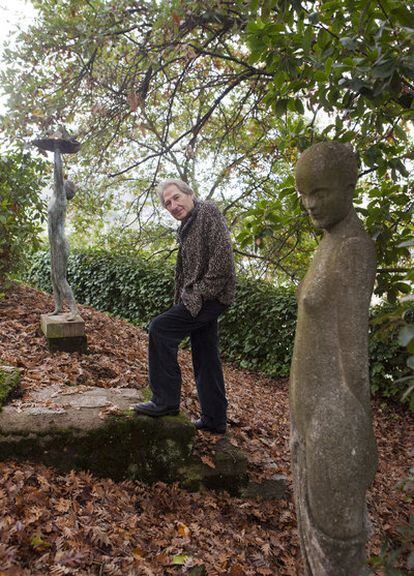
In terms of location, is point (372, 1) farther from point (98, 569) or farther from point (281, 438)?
point (281, 438)

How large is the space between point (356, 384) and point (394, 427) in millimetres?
5557

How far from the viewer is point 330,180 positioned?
2.03 meters

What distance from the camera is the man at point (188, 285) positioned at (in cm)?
370

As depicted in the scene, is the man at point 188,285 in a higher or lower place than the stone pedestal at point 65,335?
higher

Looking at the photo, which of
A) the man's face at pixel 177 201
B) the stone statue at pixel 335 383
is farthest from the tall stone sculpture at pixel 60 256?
the stone statue at pixel 335 383

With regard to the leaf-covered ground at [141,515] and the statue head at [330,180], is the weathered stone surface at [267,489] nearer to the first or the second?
the leaf-covered ground at [141,515]

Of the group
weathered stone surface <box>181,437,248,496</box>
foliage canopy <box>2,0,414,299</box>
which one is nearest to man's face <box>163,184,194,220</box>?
foliage canopy <box>2,0,414,299</box>

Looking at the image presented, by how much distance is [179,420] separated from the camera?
13.2 ft

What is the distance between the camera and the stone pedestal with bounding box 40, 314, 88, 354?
5.83m

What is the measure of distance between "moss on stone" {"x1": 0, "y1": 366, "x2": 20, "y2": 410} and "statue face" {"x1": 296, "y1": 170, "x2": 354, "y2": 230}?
3233mm

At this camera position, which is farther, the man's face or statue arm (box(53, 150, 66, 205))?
statue arm (box(53, 150, 66, 205))

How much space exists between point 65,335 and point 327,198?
4.58m

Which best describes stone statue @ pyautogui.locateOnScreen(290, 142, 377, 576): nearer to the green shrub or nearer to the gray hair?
the gray hair

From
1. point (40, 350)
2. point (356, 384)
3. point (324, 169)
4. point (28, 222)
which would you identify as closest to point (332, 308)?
point (356, 384)
